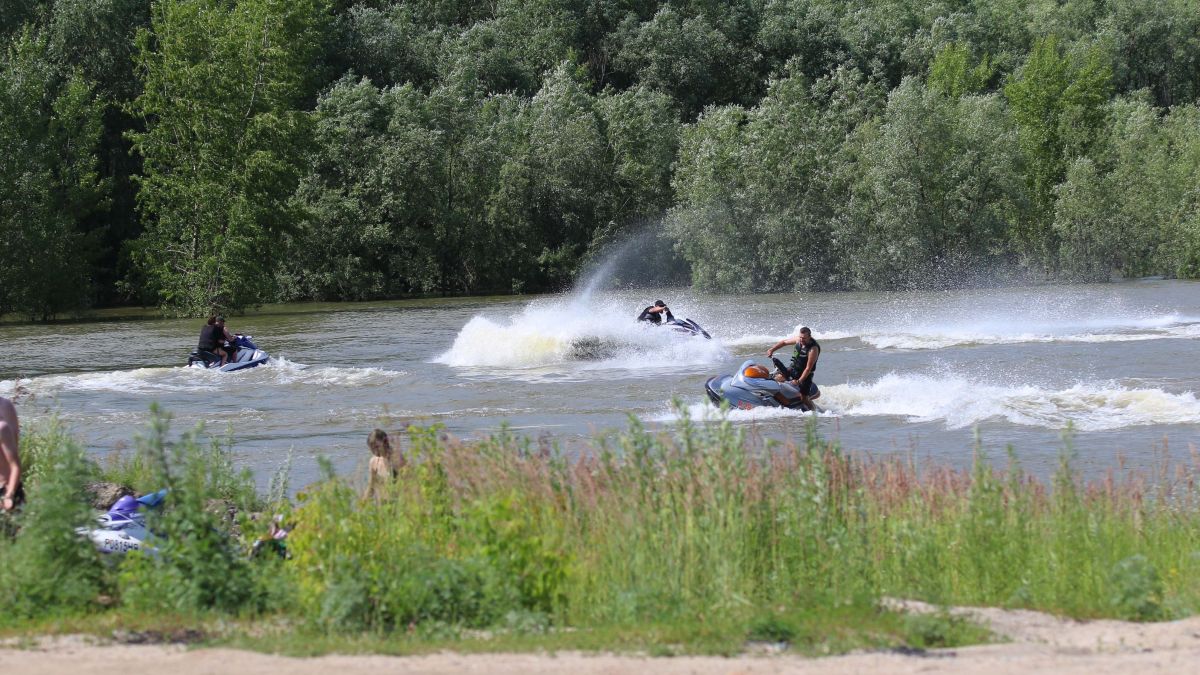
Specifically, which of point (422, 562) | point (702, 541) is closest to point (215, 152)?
point (422, 562)

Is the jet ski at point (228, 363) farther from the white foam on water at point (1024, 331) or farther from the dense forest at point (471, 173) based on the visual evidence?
the dense forest at point (471, 173)

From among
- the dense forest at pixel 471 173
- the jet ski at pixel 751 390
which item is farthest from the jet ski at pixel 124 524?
the dense forest at pixel 471 173

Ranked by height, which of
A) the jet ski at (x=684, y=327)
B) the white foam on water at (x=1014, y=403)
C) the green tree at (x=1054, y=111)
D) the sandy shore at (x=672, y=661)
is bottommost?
the white foam on water at (x=1014, y=403)

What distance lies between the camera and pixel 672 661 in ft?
26.0

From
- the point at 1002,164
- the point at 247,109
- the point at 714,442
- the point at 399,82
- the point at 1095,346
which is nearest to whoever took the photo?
the point at 714,442

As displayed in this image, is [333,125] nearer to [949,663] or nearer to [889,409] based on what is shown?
[889,409]

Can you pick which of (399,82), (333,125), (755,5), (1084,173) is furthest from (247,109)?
(755,5)

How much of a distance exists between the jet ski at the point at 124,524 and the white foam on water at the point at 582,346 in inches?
812

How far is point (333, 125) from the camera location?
71.4m

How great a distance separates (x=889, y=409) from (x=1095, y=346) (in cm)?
1394

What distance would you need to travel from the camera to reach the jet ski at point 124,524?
39.7 feet

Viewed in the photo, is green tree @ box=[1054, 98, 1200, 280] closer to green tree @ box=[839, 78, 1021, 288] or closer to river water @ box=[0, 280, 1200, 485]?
green tree @ box=[839, 78, 1021, 288]

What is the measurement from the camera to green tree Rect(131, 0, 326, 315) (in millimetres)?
59219

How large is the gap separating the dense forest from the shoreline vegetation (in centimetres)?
5048
